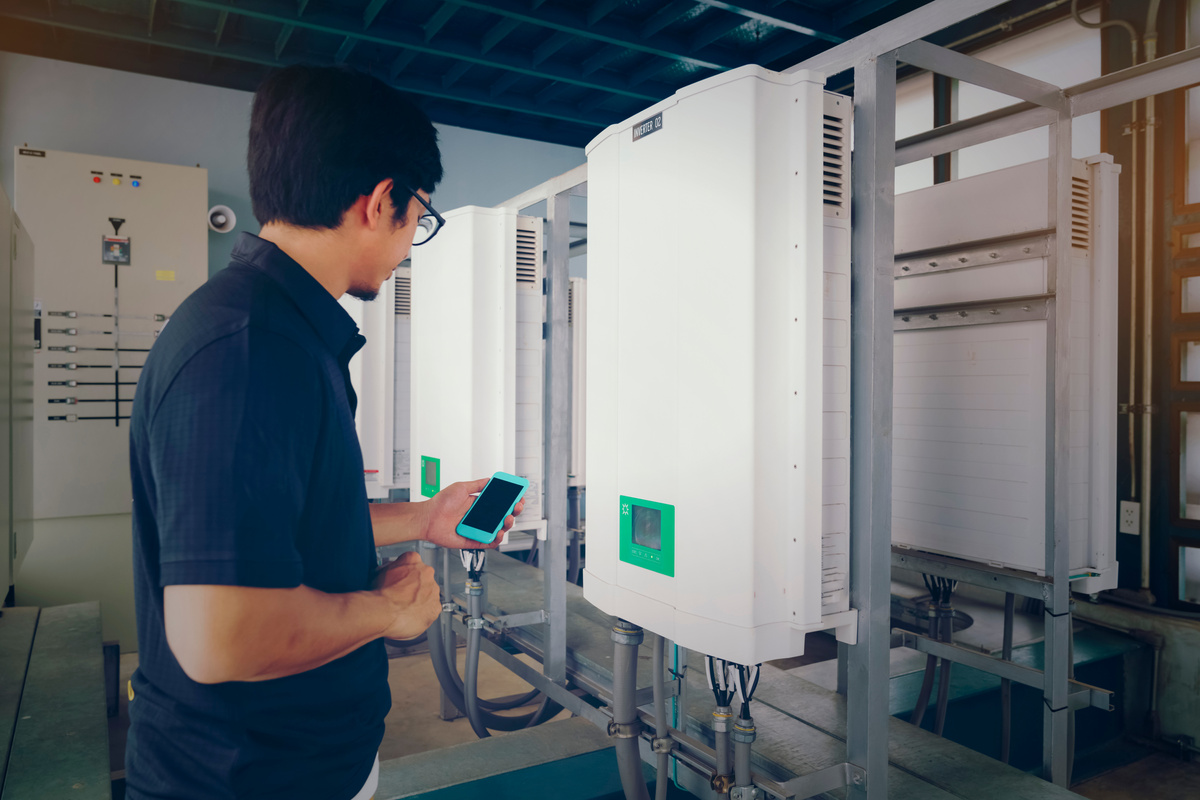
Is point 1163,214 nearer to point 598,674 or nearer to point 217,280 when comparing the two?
point 598,674

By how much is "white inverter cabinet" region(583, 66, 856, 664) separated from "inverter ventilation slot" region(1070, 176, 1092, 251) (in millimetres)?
1121

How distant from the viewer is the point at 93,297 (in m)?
4.07

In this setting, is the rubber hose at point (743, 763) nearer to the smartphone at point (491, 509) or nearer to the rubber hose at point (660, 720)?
the rubber hose at point (660, 720)

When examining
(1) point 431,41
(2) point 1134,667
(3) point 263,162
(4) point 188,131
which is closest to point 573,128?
(1) point 431,41

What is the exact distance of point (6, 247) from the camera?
1696 mm

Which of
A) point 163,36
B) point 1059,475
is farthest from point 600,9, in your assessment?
point 1059,475

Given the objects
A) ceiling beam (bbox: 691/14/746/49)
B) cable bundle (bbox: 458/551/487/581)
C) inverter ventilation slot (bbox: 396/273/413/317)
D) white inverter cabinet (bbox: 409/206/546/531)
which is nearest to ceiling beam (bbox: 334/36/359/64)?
inverter ventilation slot (bbox: 396/273/413/317)

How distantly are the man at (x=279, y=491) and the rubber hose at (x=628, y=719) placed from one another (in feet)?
2.45

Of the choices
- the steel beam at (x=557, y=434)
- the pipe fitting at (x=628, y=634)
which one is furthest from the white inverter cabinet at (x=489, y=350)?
the pipe fitting at (x=628, y=634)

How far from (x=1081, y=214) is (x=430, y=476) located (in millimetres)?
2277

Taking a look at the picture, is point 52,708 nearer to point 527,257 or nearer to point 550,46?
point 527,257

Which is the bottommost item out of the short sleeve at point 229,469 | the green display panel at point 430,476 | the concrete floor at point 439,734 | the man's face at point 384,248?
the concrete floor at point 439,734

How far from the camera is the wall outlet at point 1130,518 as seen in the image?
10.5ft

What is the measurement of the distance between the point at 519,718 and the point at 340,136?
8.44 feet
